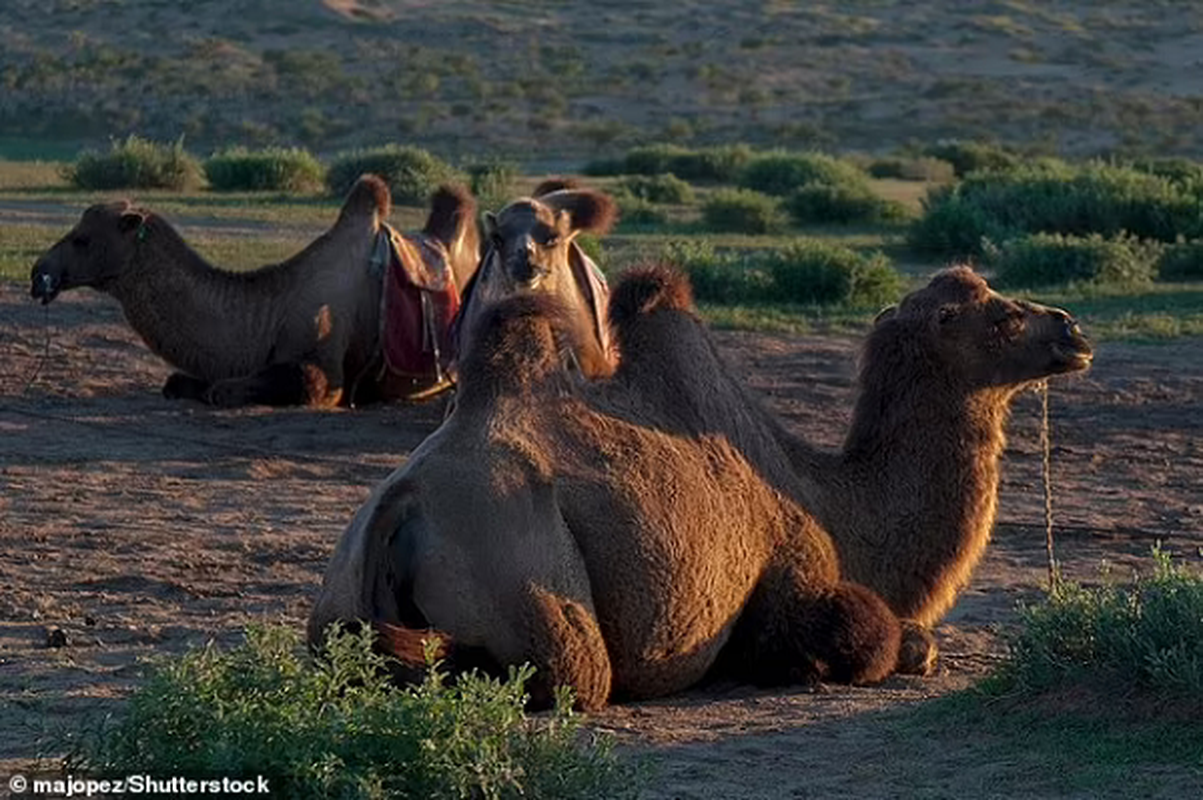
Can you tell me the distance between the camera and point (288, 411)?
13977 millimetres

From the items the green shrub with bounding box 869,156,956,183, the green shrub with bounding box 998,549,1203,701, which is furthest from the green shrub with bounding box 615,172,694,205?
the green shrub with bounding box 998,549,1203,701

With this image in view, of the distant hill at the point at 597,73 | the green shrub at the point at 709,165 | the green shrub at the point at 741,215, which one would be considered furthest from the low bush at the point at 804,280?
the distant hill at the point at 597,73

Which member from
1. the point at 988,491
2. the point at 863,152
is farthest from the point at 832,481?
the point at 863,152

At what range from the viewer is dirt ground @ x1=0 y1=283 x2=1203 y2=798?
696cm

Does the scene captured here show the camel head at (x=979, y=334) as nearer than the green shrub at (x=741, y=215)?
Yes

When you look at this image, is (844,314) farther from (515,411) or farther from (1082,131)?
(1082,131)

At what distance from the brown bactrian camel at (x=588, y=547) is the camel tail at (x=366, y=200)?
673 cm

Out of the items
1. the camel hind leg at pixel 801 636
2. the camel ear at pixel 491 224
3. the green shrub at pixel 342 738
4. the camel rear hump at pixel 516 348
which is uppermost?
the camel rear hump at pixel 516 348

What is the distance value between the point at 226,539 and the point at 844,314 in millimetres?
8654

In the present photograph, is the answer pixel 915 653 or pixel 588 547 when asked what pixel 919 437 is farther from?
pixel 588 547

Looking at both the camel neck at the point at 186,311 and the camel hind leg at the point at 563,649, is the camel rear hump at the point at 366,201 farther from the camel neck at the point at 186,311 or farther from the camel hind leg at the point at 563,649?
the camel hind leg at the point at 563,649

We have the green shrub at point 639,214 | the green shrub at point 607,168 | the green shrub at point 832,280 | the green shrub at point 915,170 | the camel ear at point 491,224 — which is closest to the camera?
the camel ear at point 491,224

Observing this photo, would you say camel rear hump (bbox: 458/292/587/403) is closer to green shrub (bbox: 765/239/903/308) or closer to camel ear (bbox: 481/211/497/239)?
camel ear (bbox: 481/211/497/239)

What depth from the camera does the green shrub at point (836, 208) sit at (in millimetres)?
27750
